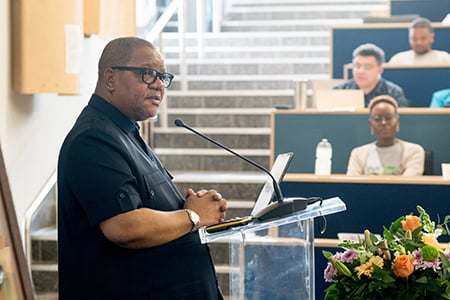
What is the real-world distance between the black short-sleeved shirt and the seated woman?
3.30 meters

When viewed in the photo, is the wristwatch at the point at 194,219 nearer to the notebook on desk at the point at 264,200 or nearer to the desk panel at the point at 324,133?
the notebook on desk at the point at 264,200

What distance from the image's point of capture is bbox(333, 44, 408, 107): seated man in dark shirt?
22.1 ft

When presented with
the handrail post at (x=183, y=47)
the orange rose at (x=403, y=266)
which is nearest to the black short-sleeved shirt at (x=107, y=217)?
the orange rose at (x=403, y=266)

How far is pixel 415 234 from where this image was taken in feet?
7.08

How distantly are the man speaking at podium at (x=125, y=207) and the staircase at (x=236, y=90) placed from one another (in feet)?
7.09

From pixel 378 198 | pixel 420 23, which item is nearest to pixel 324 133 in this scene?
pixel 378 198

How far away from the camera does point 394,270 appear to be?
206cm

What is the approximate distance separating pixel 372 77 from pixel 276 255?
15.4 ft

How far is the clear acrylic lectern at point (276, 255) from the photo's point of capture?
2145 millimetres

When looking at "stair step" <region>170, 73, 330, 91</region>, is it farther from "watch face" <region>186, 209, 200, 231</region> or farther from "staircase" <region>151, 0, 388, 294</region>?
"watch face" <region>186, 209, 200, 231</region>

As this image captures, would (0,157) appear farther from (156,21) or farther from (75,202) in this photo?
(156,21)

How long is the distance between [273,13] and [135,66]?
7473mm

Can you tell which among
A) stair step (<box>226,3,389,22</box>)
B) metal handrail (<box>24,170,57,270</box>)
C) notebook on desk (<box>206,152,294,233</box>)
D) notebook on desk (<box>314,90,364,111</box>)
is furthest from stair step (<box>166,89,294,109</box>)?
notebook on desk (<box>206,152,294,233</box>)

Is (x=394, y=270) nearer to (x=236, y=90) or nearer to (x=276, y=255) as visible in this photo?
(x=276, y=255)
